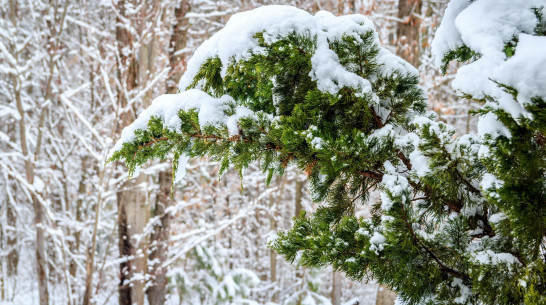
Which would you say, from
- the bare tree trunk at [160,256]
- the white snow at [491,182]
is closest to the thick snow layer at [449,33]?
the white snow at [491,182]

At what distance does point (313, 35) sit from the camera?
4.90 ft

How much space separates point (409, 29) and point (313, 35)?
16.7 feet

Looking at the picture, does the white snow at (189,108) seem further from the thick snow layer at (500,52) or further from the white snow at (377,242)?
the thick snow layer at (500,52)

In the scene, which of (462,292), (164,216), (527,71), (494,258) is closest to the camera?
(527,71)

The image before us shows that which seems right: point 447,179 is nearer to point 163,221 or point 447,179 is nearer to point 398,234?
point 398,234

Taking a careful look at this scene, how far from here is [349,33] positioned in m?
1.48

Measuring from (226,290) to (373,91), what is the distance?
21.8ft

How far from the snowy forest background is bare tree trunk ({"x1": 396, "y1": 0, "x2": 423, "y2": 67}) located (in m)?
0.02

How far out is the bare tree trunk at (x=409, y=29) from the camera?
18.1 ft

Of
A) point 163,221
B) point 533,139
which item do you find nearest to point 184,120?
point 533,139

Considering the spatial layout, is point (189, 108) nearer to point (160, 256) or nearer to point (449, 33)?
point (449, 33)

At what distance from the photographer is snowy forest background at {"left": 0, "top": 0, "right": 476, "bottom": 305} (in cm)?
471

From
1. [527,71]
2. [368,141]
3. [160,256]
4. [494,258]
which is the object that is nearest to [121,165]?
[160,256]

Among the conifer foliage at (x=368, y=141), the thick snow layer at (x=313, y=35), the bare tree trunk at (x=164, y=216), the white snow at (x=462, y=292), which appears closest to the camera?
the conifer foliage at (x=368, y=141)
